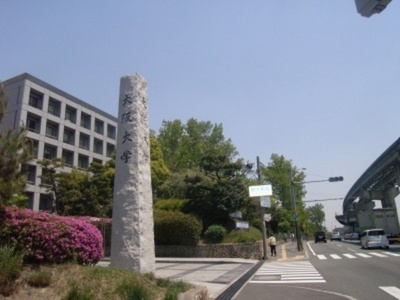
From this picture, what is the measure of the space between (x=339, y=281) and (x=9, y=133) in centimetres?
1100

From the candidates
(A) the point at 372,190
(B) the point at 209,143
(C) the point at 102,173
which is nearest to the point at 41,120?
(C) the point at 102,173

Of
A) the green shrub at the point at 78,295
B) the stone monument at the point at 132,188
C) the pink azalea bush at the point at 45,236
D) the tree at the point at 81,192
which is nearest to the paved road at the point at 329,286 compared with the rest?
the stone monument at the point at 132,188

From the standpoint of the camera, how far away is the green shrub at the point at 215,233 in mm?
24375

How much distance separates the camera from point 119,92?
1191cm

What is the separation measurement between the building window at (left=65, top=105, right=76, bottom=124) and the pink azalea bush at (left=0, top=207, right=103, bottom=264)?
39.5 metres

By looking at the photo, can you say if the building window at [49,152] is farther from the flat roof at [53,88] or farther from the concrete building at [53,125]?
the flat roof at [53,88]

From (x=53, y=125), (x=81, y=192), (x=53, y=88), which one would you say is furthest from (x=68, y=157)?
(x=81, y=192)

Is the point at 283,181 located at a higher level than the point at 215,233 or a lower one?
higher

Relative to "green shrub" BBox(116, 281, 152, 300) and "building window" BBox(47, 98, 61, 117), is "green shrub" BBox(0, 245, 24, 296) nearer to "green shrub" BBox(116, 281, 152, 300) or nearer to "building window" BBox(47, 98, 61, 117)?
"green shrub" BBox(116, 281, 152, 300)

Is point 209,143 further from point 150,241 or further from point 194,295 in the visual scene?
point 194,295

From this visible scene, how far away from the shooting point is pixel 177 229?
24.6 meters

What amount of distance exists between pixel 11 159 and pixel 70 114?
1606 inches

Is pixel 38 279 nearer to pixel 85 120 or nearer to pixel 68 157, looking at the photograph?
pixel 68 157

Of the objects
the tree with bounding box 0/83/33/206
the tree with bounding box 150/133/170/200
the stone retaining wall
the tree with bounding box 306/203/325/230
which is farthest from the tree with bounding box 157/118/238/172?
the tree with bounding box 306/203/325/230
